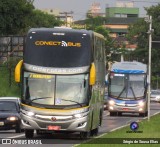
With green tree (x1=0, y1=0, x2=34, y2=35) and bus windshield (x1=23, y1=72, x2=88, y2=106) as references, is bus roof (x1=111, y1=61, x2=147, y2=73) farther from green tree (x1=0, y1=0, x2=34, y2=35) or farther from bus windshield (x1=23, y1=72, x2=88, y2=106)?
green tree (x1=0, y1=0, x2=34, y2=35)

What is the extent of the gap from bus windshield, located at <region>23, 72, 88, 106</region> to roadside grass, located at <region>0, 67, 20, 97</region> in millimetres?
46005

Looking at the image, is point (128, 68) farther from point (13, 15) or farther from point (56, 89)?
point (13, 15)

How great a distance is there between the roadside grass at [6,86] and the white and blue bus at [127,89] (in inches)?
777

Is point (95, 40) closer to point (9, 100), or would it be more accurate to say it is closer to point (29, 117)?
point (29, 117)

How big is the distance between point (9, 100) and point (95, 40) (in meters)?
7.41

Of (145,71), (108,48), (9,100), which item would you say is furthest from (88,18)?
(9,100)

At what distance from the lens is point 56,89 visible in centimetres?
2980

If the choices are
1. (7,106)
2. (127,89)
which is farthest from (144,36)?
(7,106)

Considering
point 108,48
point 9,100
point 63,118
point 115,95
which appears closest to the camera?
point 63,118

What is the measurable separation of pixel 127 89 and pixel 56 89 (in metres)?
28.1

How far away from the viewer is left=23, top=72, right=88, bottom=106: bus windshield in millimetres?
29750

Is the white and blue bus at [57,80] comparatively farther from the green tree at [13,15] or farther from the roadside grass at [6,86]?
the green tree at [13,15]

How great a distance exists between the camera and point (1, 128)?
3581 cm

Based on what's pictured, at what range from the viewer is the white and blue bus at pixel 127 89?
5741 centimetres
